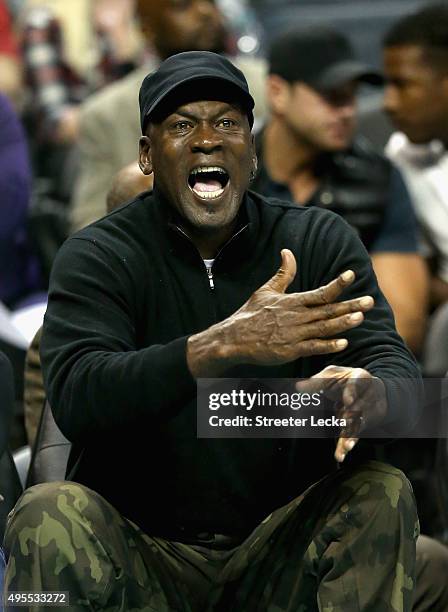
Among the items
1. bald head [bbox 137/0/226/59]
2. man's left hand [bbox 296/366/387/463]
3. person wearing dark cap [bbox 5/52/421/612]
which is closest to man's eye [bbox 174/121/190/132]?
person wearing dark cap [bbox 5/52/421/612]

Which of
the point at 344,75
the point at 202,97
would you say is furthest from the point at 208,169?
the point at 344,75

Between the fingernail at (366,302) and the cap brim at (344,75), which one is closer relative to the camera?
the fingernail at (366,302)

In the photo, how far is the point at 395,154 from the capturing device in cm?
596

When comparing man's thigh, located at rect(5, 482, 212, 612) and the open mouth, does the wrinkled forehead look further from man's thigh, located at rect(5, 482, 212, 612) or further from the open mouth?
man's thigh, located at rect(5, 482, 212, 612)

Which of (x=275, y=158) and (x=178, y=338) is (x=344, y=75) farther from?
(x=178, y=338)

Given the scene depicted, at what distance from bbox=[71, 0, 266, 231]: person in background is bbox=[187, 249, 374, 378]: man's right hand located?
298 centimetres

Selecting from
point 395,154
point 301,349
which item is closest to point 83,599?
point 301,349

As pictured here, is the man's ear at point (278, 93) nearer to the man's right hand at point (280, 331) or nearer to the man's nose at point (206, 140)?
the man's nose at point (206, 140)

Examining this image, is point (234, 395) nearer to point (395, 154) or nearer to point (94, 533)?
point (94, 533)

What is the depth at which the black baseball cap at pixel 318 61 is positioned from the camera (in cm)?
562

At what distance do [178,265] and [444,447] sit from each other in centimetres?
97

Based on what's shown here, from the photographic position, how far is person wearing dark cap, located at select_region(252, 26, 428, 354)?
17.4ft

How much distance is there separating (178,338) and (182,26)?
3418 millimetres

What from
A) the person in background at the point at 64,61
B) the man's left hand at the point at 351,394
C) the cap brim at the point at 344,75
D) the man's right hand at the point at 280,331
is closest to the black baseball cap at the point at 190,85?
the man's right hand at the point at 280,331
